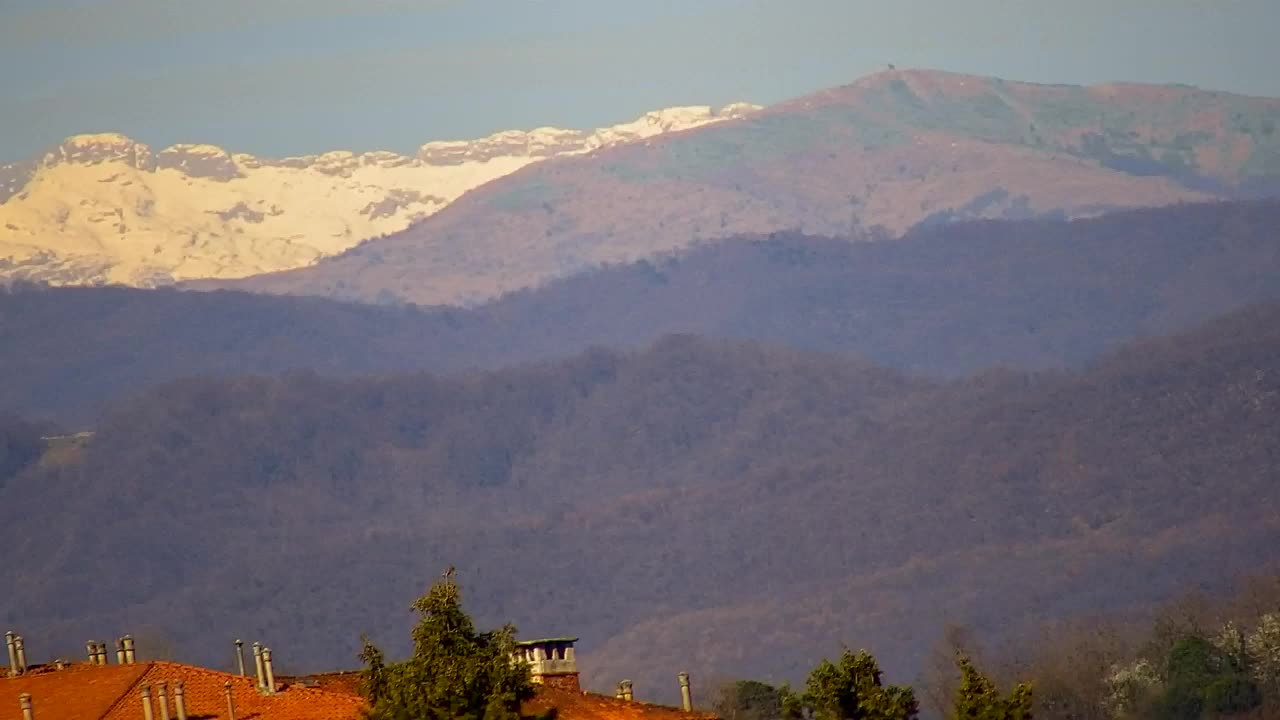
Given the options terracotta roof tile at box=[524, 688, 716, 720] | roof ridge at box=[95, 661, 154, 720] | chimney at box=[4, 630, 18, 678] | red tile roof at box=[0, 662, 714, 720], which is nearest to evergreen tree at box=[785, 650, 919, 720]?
red tile roof at box=[0, 662, 714, 720]

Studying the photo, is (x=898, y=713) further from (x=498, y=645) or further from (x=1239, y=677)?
(x=1239, y=677)

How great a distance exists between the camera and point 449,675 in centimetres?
5603

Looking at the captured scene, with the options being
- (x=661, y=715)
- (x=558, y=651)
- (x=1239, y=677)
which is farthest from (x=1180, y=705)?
(x=661, y=715)

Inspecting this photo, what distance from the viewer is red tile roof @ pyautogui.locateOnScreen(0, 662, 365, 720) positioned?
62594 mm

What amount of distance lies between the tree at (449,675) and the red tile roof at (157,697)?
3119 mm

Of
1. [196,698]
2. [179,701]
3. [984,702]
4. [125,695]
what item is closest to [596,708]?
[196,698]

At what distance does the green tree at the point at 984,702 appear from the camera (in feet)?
199

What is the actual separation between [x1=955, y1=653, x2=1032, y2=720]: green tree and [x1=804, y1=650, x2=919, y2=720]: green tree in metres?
1.08

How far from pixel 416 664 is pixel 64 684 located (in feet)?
39.2

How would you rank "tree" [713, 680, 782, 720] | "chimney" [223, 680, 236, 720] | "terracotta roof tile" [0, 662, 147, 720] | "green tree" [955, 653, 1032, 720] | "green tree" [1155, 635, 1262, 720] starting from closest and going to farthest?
"green tree" [955, 653, 1032, 720]
"chimney" [223, 680, 236, 720]
"terracotta roof tile" [0, 662, 147, 720]
"tree" [713, 680, 782, 720]
"green tree" [1155, 635, 1262, 720]

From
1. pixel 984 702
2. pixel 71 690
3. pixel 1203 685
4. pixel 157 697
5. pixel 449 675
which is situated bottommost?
pixel 984 702

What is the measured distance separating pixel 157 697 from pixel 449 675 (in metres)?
8.72

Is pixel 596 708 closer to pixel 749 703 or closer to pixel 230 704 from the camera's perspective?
pixel 230 704

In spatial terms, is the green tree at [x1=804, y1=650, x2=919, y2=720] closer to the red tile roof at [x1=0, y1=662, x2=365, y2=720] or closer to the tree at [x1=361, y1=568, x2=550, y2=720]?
the tree at [x1=361, y1=568, x2=550, y2=720]
